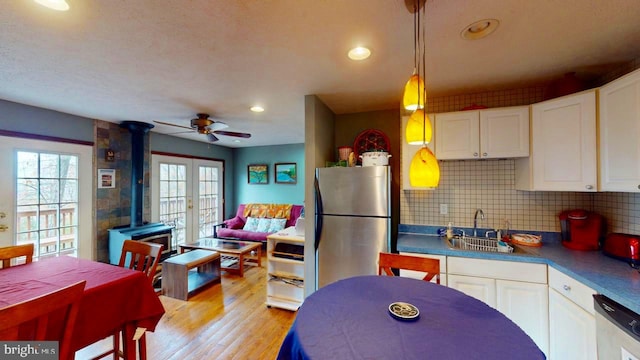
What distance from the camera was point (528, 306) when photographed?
1822mm

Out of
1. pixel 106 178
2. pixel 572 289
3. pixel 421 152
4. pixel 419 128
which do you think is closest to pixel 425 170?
pixel 421 152

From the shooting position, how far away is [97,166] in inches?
138

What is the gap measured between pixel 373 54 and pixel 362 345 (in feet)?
5.60

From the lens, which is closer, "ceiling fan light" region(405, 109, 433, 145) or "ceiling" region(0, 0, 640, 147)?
"ceiling fan light" region(405, 109, 433, 145)

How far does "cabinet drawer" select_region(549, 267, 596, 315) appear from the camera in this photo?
1.45 metres

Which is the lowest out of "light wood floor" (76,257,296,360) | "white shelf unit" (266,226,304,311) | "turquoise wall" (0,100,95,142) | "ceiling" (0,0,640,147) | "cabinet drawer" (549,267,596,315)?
"light wood floor" (76,257,296,360)

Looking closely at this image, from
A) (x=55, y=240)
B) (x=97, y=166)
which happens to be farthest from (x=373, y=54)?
(x=55, y=240)

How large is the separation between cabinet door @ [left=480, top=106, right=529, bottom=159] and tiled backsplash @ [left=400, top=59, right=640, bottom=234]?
0.98ft

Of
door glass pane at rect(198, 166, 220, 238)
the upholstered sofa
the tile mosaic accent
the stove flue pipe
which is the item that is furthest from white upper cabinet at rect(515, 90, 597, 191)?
door glass pane at rect(198, 166, 220, 238)

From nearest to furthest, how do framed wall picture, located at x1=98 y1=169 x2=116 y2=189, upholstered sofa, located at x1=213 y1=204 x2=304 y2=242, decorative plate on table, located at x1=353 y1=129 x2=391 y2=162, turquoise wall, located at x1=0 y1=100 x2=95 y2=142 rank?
1. turquoise wall, located at x1=0 y1=100 x2=95 y2=142
2. decorative plate on table, located at x1=353 y1=129 x2=391 y2=162
3. framed wall picture, located at x1=98 y1=169 x2=116 y2=189
4. upholstered sofa, located at x1=213 y1=204 x2=304 y2=242

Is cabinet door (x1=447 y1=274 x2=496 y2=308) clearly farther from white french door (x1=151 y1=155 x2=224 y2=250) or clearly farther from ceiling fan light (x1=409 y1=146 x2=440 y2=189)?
white french door (x1=151 y1=155 x2=224 y2=250)

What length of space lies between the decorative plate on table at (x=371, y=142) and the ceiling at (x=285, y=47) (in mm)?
449

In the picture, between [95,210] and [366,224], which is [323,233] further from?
[95,210]

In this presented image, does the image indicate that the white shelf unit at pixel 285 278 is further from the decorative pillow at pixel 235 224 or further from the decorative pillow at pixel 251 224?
the decorative pillow at pixel 235 224
